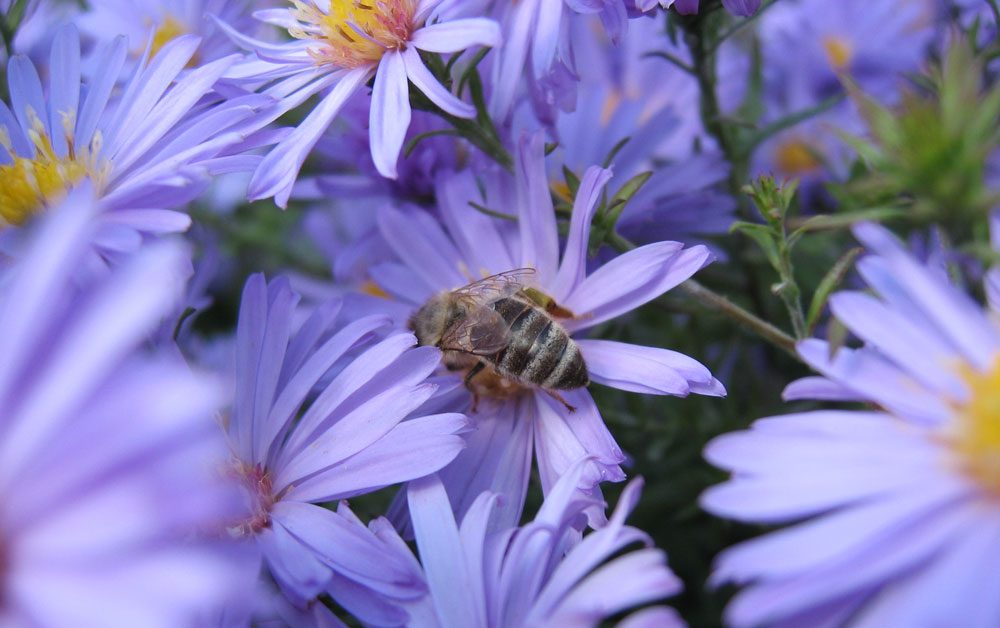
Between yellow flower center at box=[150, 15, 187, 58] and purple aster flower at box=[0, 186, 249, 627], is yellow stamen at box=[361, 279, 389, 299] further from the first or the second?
purple aster flower at box=[0, 186, 249, 627]

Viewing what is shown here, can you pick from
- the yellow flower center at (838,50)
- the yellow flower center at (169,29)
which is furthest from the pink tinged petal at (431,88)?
the yellow flower center at (838,50)

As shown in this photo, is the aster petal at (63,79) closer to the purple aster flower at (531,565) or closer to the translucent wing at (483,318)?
the translucent wing at (483,318)

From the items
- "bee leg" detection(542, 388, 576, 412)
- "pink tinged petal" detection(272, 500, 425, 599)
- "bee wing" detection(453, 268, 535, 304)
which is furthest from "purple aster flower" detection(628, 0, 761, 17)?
"pink tinged petal" detection(272, 500, 425, 599)

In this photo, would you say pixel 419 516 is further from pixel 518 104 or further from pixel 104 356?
pixel 518 104

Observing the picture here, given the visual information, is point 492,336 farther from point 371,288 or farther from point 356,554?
point 371,288

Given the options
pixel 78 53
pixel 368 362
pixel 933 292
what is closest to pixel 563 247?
pixel 368 362

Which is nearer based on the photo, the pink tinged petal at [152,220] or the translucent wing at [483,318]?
the pink tinged petal at [152,220]
